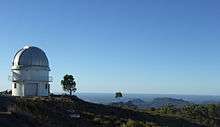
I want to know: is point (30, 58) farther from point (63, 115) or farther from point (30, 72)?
point (63, 115)

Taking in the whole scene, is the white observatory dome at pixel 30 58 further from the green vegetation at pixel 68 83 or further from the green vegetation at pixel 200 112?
the green vegetation at pixel 200 112

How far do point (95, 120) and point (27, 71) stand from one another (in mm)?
Answer: 19592

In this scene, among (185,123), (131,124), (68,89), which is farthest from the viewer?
(68,89)

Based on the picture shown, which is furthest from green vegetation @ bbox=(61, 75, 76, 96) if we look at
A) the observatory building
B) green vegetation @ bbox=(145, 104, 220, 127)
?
green vegetation @ bbox=(145, 104, 220, 127)

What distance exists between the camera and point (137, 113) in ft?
212

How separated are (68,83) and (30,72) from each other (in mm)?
15325

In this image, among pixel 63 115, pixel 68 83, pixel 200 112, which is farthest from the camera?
pixel 200 112

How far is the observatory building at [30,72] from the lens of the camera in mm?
66500

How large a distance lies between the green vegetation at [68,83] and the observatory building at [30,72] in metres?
12.4

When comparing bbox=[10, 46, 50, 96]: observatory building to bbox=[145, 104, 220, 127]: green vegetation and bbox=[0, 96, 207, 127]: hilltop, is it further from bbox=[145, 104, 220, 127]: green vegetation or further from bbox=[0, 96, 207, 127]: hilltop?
bbox=[145, 104, 220, 127]: green vegetation

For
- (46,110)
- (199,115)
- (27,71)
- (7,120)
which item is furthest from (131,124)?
(199,115)

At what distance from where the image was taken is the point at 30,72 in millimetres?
66312

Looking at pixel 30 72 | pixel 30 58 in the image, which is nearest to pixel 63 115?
pixel 30 72

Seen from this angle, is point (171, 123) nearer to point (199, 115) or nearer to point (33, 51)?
point (33, 51)
